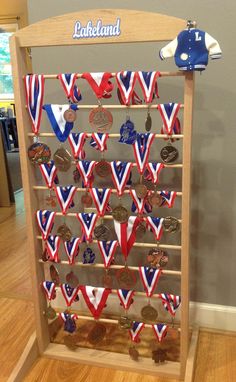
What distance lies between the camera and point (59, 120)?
153 cm

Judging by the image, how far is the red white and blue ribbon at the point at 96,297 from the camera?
1.69 metres

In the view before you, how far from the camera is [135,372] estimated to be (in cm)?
171

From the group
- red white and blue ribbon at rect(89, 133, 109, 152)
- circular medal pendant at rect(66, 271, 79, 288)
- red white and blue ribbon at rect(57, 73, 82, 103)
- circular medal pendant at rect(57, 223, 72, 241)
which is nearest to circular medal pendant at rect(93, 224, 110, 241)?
circular medal pendant at rect(57, 223, 72, 241)

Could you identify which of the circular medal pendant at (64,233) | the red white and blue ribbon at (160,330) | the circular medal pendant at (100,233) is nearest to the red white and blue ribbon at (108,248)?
the circular medal pendant at (100,233)

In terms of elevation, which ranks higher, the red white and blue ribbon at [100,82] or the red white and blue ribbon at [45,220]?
the red white and blue ribbon at [100,82]

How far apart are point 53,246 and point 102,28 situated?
92 cm

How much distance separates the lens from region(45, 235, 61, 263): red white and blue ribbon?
1.68m

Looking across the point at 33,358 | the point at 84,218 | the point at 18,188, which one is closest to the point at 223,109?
the point at 84,218

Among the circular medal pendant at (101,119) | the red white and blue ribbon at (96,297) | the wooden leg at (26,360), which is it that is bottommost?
the wooden leg at (26,360)

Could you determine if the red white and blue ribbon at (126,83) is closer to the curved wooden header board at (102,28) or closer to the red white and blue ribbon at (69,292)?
the curved wooden header board at (102,28)

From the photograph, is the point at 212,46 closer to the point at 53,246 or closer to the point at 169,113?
the point at 169,113

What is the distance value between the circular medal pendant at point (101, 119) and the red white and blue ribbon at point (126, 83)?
0.09 meters

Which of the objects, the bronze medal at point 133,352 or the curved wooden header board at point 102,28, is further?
the bronze medal at point 133,352

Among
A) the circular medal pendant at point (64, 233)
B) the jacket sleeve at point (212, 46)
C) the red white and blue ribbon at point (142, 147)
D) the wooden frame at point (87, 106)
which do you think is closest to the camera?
the jacket sleeve at point (212, 46)
